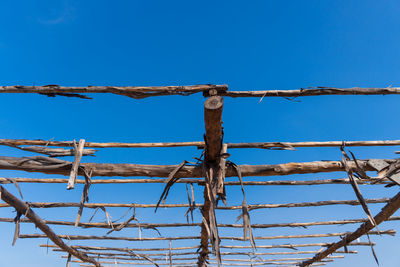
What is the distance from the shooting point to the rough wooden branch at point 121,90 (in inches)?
111

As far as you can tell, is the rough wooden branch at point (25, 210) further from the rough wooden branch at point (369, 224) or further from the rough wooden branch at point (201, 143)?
the rough wooden branch at point (369, 224)

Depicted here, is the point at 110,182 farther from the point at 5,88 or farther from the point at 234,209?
the point at 234,209

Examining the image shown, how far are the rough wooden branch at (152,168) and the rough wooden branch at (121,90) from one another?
27.8 inches

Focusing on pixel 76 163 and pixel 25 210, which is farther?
pixel 25 210

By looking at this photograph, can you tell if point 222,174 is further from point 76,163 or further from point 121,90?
point 76,163

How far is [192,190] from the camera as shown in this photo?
4191 mm

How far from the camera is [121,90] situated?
9.78 ft

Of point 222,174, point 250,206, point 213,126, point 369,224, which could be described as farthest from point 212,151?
point 369,224

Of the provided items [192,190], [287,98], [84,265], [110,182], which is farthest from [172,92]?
[84,265]

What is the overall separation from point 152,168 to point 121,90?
35.9 inches

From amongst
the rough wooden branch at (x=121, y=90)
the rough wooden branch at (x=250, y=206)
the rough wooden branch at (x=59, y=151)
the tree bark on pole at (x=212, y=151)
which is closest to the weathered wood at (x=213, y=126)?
the tree bark on pole at (x=212, y=151)

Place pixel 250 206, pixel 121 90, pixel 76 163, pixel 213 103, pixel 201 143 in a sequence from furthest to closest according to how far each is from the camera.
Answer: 1. pixel 250 206
2. pixel 201 143
3. pixel 76 163
4. pixel 121 90
5. pixel 213 103

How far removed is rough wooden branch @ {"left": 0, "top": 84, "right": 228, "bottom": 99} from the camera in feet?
9.25

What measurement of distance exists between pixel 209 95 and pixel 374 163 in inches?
85.3
